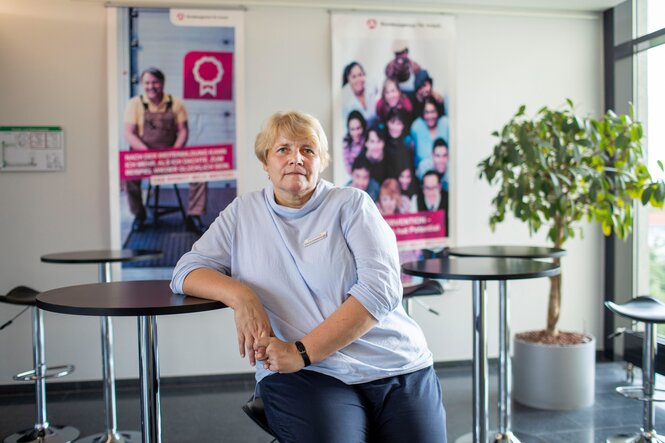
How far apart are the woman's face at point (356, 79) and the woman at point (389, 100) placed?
17cm

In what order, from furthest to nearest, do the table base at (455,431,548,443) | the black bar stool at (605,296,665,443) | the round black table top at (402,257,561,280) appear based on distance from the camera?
the table base at (455,431,548,443)
the black bar stool at (605,296,665,443)
the round black table top at (402,257,561,280)

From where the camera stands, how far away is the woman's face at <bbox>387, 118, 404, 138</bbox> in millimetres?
4352

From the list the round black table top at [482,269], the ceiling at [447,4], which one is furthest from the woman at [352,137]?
the round black table top at [482,269]

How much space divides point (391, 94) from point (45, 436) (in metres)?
3.12

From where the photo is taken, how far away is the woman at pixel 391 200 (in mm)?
4359

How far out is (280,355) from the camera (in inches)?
67.1

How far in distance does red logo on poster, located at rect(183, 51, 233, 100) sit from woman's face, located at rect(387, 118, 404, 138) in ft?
4.00

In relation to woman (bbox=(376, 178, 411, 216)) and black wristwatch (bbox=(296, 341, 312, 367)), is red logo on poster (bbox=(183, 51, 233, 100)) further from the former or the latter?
black wristwatch (bbox=(296, 341, 312, 367))

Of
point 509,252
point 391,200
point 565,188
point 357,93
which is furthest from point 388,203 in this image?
point 565,188

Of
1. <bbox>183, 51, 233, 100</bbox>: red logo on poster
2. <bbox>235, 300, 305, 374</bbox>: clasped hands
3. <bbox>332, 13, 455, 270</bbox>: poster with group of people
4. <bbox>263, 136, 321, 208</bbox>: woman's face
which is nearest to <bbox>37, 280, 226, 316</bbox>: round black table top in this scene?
<bbox>235, 300, 305, 374</bbox>: clasped hands

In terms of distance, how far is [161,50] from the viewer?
405cm

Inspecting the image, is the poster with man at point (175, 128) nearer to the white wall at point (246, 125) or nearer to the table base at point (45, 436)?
the white wall at point (246, 125)

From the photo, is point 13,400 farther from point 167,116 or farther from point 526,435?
point 526,435

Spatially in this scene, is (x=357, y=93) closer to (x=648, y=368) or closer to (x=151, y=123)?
(x=151, y=123)
